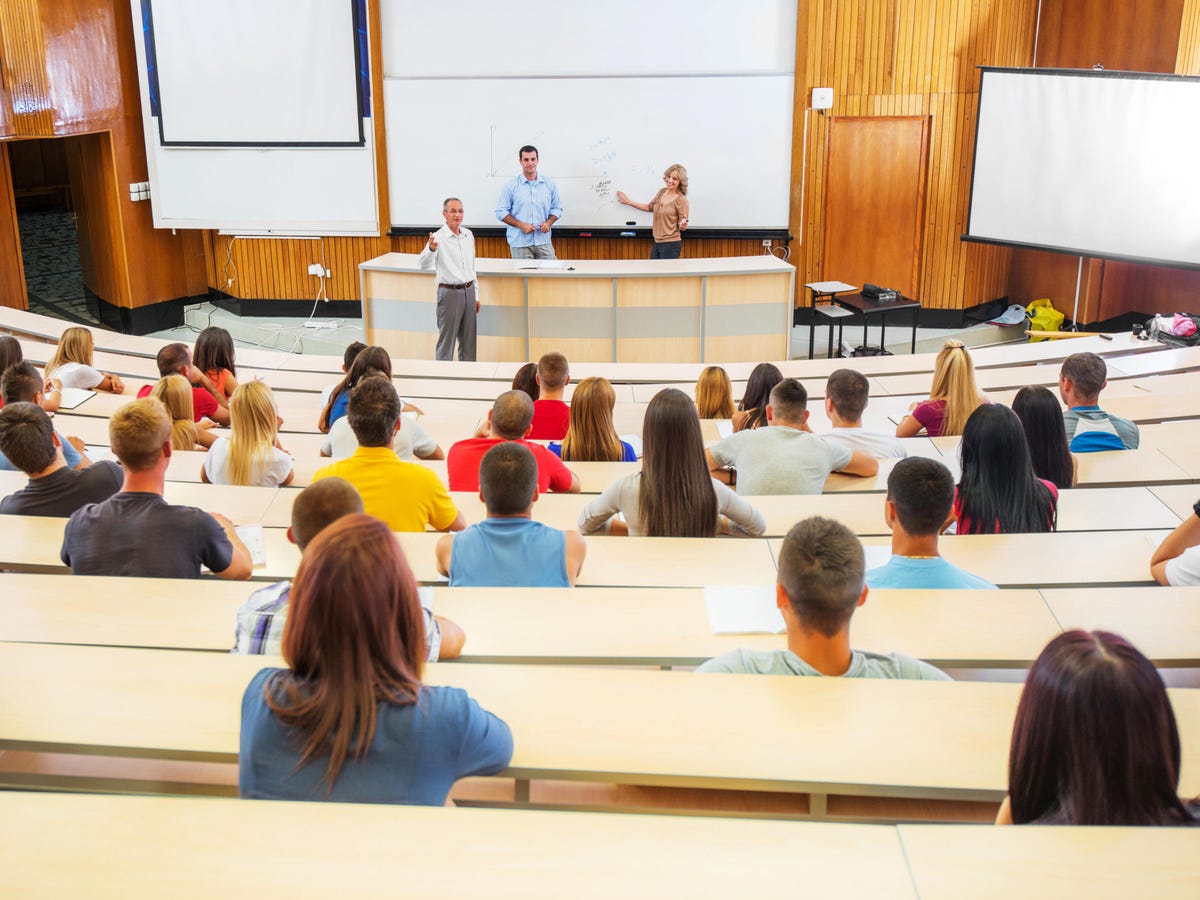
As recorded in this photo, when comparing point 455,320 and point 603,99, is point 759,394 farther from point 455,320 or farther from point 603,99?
point 603,99

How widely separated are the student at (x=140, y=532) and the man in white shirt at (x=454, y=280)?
5.31m

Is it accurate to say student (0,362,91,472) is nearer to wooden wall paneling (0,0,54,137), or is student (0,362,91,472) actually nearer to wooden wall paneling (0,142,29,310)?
wooden wall paneling (0,0,54,137)

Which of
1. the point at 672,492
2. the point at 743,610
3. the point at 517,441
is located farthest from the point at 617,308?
the point at 743,610

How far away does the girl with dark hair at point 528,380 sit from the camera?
5.46m

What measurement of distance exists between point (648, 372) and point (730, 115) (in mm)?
3737

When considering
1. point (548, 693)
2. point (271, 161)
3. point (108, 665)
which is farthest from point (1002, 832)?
point (271, 161)

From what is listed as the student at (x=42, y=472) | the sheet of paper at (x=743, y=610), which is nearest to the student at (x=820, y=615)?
the sheet of paper at (x=743, y=610)

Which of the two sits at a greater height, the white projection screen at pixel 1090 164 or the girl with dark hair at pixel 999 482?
the white projection screen at pixel 1090 164

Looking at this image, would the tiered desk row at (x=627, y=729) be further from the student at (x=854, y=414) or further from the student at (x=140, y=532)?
the student at (x=854, y=414)

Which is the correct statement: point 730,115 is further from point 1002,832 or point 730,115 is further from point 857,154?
point 1002,832

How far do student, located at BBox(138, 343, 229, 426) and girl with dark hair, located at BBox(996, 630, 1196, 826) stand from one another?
448 centimetres

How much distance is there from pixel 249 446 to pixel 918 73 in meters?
7.69

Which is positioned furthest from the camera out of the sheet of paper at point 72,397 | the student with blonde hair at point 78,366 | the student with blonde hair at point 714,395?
the student with blonde hair at point 78,366

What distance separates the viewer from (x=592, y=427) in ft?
15.2
